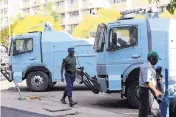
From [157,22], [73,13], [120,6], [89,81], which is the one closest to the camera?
[157,22]

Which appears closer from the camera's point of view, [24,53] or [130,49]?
[130,49]

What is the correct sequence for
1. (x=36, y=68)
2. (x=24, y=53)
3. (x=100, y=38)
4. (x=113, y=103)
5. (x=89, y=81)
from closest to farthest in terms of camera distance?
(x=100, y=38), (x=89, y=81), (x=113, y=103), (x=36, y=68), (x=24, y=53)

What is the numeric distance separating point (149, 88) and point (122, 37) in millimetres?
4553

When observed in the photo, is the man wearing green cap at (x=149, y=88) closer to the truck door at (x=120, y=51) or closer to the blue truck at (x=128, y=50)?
the blue truck at (x=128, y=50)

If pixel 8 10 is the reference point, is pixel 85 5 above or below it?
below

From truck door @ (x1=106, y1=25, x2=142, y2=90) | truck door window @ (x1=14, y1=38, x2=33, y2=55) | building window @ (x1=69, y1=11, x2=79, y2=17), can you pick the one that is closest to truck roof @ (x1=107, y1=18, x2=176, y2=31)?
truck door @ (x1=106, y1=25, x2=142, y2=90)

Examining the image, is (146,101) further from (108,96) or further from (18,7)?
(18,7)

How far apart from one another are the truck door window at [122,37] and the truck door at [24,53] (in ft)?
17.7

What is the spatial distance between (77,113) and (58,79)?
19.2 ft

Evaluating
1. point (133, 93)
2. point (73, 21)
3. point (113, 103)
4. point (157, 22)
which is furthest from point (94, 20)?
point (133, 93)

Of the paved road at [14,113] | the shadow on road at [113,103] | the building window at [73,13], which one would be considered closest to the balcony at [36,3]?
the building window at [73,13]

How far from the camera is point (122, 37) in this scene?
37.7 feet

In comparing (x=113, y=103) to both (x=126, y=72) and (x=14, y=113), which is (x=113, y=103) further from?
(x=14, y=113)

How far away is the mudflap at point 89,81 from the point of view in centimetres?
1211
